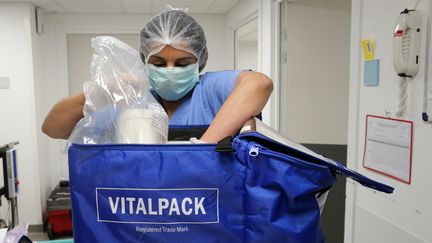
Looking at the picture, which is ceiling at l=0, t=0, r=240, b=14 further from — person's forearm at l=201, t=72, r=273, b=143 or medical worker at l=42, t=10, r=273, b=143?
person's forearm at l=201, t=72, r=273, b=143

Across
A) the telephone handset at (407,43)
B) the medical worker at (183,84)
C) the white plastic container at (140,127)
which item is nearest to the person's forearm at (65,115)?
the medical worker at (183,84)

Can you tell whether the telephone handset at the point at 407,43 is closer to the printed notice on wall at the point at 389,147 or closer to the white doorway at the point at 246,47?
the printed notice on wall at the point at 389,147

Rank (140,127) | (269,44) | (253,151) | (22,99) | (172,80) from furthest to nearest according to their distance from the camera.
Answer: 1. (22,99)
2. (269,44)
3. (172,80)
4. (140,127)
5. (253,151)

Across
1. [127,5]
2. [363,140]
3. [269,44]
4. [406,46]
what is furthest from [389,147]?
[127,5]

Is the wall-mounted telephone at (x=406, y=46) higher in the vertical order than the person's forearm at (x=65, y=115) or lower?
higher

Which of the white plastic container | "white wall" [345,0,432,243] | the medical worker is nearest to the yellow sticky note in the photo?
"white wall" [345,0,432,243]

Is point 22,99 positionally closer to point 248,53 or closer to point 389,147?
point 248,53

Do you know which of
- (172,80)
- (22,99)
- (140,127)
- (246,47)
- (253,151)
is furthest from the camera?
(246,47)

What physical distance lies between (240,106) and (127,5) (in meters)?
3.59

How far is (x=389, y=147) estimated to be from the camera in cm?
162

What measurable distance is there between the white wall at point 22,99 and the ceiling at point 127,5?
0.74 feet

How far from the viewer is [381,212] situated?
1.68 m

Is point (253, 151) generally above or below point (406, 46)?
below

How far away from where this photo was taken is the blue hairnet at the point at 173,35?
992 millimetres
